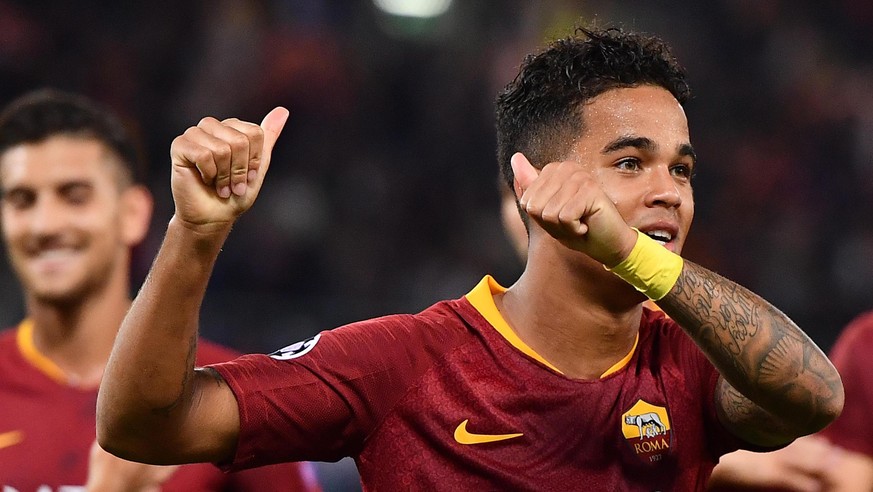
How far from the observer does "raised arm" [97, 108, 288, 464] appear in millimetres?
2133

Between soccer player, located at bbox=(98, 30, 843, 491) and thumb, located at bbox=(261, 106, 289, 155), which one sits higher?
thumb, located at bbox=(261, 106, 289, 155)

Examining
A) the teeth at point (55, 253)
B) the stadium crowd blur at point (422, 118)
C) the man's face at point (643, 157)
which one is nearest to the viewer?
the man's face at point (643, 157)

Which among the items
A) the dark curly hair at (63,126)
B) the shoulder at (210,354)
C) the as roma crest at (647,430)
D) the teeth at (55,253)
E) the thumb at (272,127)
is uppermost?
the thumb at (272,127)

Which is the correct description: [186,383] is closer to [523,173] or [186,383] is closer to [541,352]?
[523,173]

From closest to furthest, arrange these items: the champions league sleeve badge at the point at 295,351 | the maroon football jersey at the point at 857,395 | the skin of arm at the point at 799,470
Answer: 1. the champions league sleeve badge at the point at 295,351
2. the skin of arm at the point at 799,470
3. the maroon football jersey at the point at 857,395

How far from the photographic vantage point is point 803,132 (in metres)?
9.96

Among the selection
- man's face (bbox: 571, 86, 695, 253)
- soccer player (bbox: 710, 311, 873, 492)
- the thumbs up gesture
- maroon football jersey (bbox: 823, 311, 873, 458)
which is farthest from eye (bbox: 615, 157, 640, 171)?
maroon football jersey (bbox: 823, 311, 873, 458)

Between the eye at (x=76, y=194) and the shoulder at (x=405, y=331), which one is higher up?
the eye at (x=76, y=194)

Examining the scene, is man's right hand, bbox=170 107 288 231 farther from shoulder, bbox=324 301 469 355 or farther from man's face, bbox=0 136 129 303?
man's face, bbox=0 136 129 303

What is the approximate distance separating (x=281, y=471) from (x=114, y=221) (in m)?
1.06

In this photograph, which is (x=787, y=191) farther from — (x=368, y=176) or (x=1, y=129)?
(x=1, y=129)

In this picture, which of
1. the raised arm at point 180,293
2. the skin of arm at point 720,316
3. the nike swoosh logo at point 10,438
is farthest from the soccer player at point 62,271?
the skin of arm at point 720,316

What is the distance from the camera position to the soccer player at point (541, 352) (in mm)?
2170

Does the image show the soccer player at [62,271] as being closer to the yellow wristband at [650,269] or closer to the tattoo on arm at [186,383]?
the tattoo on arm at [186,383]
